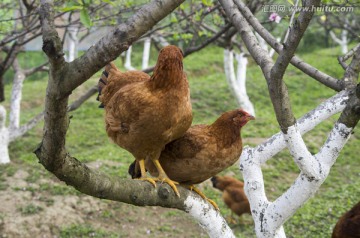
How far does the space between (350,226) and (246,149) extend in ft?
3.59

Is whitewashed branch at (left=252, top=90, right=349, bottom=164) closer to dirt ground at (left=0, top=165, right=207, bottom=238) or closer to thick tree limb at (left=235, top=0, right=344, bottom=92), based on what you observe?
thick tree limb at (left=235, top=0, right=344, bottom=92)

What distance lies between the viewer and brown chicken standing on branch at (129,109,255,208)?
3.45 meters

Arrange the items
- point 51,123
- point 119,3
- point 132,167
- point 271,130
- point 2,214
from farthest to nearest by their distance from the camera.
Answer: point 271,130 < point 119,3 < point 2,214 < point 132,167 < point 51,123

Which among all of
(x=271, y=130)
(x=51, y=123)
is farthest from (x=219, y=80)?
(x=51, y=123)

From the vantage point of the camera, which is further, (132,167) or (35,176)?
(35,176)

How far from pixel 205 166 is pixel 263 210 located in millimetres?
511

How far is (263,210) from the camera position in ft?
10.8

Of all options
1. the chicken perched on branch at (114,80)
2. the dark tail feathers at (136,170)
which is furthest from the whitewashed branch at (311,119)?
the chicken perched on branch at (114,80)

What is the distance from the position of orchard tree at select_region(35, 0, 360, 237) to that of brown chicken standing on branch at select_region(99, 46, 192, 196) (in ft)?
1.16

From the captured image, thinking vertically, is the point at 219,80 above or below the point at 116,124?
below

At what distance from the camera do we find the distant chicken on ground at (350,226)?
3.81 m

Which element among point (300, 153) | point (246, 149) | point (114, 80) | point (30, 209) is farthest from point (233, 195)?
point (300, 153)

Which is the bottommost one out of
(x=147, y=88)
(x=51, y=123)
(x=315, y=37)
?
(x=315, y=37)

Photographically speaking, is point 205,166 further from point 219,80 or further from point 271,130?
→ point 219,80
